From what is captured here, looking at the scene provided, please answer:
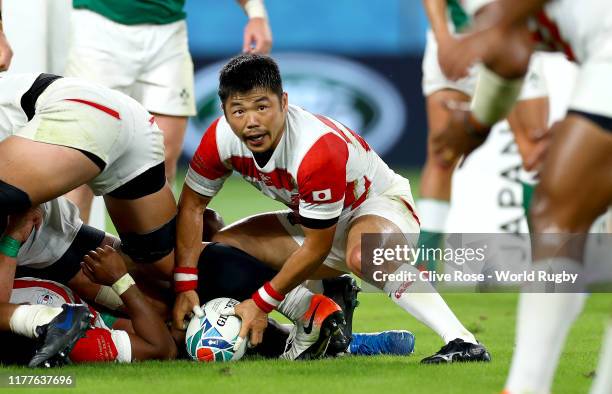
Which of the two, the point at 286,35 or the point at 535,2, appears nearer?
the point at 535,2

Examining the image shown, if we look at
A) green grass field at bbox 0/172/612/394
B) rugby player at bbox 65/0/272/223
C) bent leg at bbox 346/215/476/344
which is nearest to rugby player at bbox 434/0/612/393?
green grass field at bbox 0/172/612/394

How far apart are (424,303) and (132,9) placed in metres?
2.55

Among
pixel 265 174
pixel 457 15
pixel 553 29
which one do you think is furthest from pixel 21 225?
pixel 457 15

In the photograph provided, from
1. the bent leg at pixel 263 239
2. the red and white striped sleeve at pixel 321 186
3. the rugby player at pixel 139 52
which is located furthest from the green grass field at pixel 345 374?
the rugby player at pixel 139 52

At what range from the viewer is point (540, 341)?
9.60ft

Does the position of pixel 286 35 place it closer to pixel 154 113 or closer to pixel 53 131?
pixel 154 113

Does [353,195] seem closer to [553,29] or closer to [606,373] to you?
[553,29]

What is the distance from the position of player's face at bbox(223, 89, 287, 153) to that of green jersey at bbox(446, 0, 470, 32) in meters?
1.93

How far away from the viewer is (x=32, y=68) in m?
6.16

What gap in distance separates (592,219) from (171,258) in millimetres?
2174

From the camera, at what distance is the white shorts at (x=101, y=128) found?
4129 millimetres

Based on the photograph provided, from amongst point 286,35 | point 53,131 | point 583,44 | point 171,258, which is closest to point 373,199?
point 171,258

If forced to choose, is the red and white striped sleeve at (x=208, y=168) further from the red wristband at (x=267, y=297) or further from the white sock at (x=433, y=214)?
the white sock at (x=433, y=214)

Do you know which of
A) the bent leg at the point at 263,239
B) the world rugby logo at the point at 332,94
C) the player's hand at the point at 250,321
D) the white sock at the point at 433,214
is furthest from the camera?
the world rugby logo at the point at 332,94
